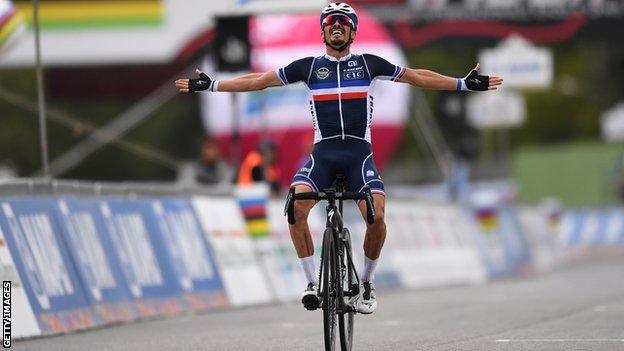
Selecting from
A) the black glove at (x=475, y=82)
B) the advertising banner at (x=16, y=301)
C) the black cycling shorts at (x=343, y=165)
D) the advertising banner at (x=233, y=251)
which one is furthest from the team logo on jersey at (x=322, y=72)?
the advertising banner at (x=233, y=251)

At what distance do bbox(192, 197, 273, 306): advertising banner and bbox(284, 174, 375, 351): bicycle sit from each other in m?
7.07

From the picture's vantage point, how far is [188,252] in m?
18.5

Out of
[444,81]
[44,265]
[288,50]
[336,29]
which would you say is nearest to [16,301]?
[44,265]

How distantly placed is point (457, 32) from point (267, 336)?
2264cm

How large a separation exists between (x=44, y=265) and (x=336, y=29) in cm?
373

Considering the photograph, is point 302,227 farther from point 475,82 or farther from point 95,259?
point 95,259

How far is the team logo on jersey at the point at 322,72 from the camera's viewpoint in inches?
485

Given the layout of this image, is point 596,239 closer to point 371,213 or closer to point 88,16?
point 88,16

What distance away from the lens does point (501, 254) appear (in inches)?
1278

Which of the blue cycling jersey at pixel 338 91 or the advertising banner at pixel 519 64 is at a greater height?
the advertising banner at pixel 519 64

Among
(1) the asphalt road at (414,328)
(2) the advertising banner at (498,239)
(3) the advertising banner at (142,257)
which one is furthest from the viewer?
(2) the advertising banner at (498,239)

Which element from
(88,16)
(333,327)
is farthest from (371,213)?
(88,16)

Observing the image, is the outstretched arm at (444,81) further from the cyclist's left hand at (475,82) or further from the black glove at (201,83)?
the black glove at (201,83)

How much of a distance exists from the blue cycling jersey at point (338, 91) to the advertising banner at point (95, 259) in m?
3.84
